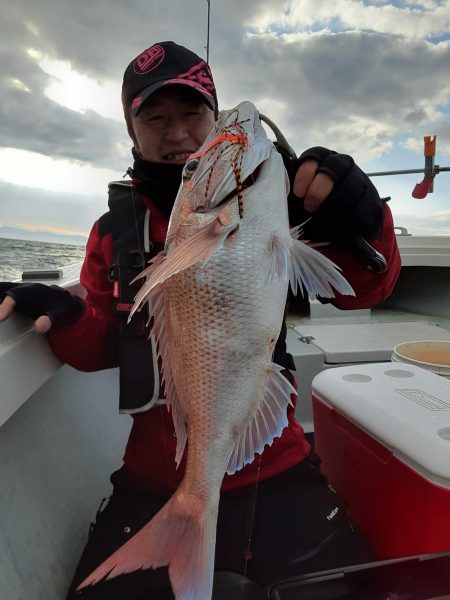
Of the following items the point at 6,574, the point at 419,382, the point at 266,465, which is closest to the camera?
the point at 6,574

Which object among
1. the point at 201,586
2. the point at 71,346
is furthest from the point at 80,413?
the point at 201,586

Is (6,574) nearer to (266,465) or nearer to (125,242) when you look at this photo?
(266,465)

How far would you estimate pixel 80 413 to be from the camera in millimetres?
2322

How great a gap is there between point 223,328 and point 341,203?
0.48 m

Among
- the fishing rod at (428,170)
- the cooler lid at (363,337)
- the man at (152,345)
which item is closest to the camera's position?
the man at (152,345)

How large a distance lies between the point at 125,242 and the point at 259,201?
2.61ft

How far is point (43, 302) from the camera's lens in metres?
1.49

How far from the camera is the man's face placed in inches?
66.4

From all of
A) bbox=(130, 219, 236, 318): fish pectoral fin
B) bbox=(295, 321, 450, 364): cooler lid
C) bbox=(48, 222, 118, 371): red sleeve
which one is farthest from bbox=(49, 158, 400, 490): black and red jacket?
bbox=(295, 321, 450, 364): cooler lid

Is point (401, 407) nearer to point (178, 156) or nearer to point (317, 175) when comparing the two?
point (317, 175)

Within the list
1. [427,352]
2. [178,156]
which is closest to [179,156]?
[178,156]

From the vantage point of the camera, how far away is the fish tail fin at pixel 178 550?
1.03 meters

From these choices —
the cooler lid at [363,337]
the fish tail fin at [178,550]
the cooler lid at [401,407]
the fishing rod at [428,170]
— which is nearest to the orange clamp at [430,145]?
the fishing rod at [428,170]

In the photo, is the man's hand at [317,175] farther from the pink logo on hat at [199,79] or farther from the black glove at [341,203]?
the pink logo on hat at [199,79]
